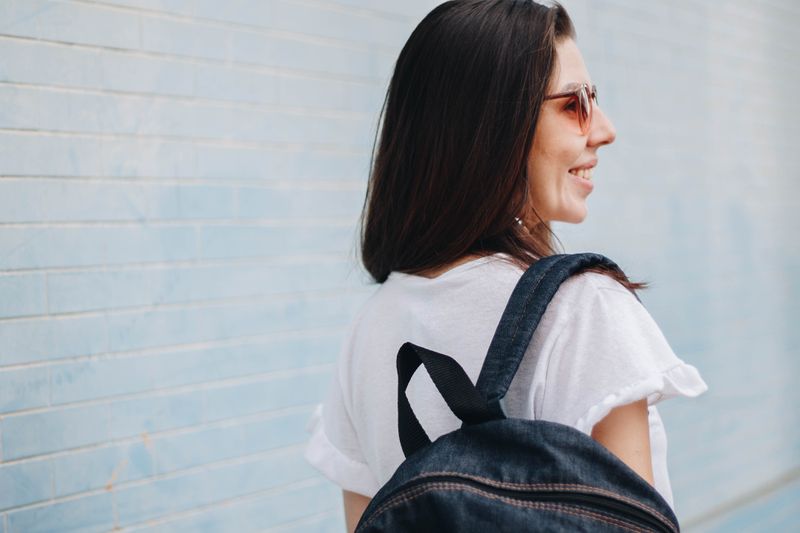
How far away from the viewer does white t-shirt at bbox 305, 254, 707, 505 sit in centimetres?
112

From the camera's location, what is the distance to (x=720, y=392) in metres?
5.21

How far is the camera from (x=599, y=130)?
1503 millimetres

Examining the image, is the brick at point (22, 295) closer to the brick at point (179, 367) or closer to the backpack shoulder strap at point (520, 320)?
the brick at point (179, 367)

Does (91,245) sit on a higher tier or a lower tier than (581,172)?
lower

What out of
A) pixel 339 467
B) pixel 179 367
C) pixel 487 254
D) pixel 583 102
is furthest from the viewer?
pixel 179 367

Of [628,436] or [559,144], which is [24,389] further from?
[628,436]

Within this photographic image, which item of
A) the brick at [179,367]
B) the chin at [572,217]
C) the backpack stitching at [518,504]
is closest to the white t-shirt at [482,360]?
the backpack stitching at [518,504]

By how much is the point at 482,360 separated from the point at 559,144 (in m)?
0.40

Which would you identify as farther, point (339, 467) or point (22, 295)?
point (22, 295)

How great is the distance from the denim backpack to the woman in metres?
0.07

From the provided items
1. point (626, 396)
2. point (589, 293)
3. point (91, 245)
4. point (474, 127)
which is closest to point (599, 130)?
point (474, 127)

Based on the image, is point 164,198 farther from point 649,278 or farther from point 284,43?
point 649,278

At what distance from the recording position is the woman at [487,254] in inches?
44.4

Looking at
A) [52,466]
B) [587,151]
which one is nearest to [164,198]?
[52,466]
